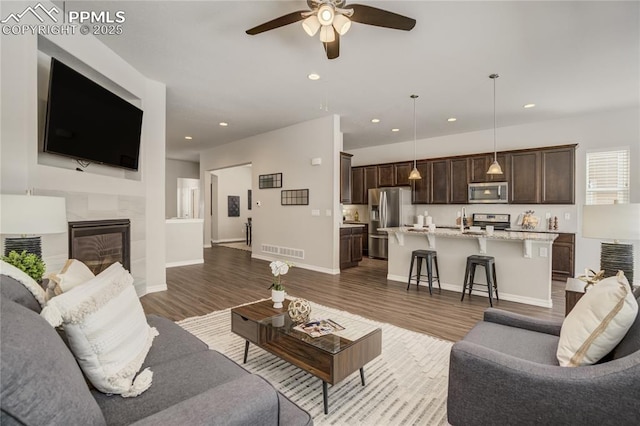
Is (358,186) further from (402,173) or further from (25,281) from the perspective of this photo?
(25,281)

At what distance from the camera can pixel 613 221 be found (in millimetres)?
2139

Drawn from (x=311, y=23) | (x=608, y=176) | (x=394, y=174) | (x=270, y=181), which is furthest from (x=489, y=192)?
(x=311, y=23)

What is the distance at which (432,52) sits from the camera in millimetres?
3406

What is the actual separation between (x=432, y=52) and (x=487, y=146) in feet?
13.6

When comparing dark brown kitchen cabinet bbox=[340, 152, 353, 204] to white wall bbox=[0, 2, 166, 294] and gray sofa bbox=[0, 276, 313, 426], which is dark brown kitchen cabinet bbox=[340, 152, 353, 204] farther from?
gray sofa bbox=[0, 276, 313, 426]

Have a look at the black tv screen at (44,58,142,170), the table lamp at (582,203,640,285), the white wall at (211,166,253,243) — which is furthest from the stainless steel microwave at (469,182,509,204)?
the white wall at (211,166,253,243)

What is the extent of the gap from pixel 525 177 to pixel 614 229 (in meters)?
4.40

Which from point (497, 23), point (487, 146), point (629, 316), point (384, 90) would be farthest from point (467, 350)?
point (487, 146)

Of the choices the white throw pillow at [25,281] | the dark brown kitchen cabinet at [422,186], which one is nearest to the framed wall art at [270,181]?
the dark brown kitchen cabinet at [422,186]

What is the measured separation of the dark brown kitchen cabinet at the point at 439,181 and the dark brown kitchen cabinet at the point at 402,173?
1.83 ft

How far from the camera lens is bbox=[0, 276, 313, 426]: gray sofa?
28.3 inches

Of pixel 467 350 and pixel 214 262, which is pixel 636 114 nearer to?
pixel 467 350

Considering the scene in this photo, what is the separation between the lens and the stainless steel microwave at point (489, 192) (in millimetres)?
6258

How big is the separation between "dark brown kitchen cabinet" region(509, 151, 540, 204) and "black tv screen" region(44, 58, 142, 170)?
21.5 feet
